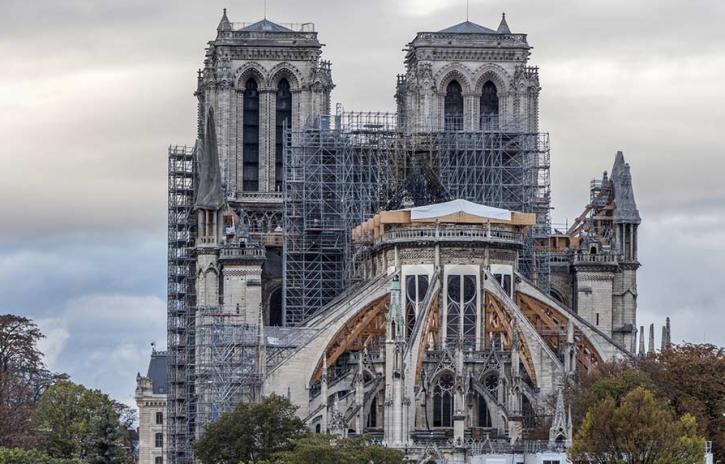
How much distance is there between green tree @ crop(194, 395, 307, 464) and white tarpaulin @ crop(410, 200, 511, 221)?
17283 millimetres

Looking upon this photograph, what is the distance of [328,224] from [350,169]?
10.1 feet

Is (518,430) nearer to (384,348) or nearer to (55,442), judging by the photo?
(384,348)

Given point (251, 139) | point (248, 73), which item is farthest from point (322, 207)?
point (248, 73)

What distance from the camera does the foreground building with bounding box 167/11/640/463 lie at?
147500 mm

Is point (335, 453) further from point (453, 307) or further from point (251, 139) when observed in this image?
point (251, 139)

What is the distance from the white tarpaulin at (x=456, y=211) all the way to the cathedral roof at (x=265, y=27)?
19.3 meters

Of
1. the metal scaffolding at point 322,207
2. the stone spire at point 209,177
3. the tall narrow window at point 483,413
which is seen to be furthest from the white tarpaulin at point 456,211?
the stone spire at point 209,177

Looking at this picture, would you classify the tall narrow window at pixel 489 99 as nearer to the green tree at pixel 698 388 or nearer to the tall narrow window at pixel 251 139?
the tall narrow window at pixel 251 139

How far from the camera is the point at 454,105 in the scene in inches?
6619

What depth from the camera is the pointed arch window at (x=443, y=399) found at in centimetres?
14762

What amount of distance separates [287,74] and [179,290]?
13033mm

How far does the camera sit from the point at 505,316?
150625mm

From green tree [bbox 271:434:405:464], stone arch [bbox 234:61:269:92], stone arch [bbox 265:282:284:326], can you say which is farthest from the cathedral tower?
green tree [bbox 271:434:405:464]

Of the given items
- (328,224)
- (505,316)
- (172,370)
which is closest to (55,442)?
(172,370)
